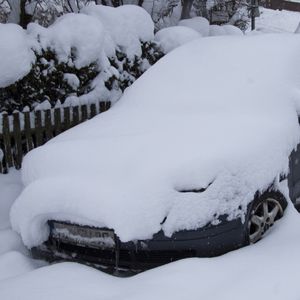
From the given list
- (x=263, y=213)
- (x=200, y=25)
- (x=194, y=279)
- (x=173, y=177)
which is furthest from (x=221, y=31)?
(x=194, y=279)

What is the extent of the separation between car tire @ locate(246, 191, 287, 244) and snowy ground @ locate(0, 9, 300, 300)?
9cm

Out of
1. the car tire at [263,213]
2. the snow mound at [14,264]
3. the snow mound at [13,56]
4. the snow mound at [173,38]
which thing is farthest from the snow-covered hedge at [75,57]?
the car tire at [263,213]

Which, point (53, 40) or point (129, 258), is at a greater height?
point (53, 40)

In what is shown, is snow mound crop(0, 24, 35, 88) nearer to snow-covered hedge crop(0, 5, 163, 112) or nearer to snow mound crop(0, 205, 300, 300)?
snow-covered hedge crop(0, 5, 163, 112)

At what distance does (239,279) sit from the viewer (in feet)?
9.17

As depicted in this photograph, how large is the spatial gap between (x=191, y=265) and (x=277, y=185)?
1.03 m

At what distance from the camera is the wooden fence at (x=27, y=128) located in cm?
583

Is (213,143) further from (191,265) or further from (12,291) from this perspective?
(12,291)

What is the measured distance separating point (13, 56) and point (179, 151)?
3.14 meters

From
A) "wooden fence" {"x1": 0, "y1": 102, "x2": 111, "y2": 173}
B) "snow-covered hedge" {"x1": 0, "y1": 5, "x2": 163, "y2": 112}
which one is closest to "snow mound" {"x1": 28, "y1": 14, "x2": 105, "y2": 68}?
"snow-covered hedge" {"x1": 0, "y1": 5, "x2": 163, "y2": 112}

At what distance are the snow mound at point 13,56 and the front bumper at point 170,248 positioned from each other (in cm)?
301

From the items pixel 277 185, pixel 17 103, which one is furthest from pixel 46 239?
pixel 17 103

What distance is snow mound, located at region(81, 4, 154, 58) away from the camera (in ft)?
23.8

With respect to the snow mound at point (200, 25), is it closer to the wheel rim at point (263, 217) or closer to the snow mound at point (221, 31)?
the snow mound at point (221, 31)
